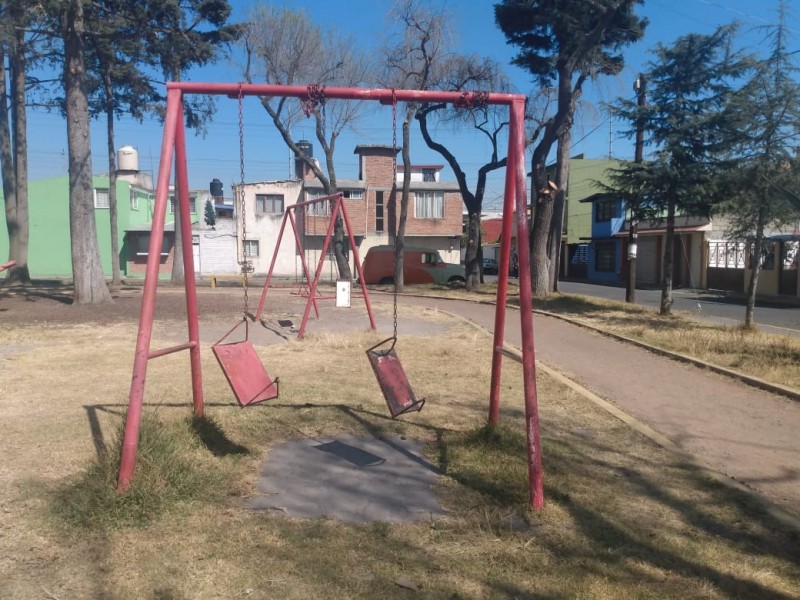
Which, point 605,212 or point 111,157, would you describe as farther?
point 605,212

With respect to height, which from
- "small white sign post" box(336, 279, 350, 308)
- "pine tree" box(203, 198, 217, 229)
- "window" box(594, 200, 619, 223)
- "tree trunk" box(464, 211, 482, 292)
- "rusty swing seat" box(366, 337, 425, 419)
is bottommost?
"rusty swing seat" box(366, 337, 425, 419)

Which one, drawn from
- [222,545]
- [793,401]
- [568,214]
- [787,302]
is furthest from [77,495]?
[568,214]

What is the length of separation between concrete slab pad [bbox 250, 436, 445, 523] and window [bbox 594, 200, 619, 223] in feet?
120

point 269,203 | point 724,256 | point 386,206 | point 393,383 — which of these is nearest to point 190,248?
point 393,383

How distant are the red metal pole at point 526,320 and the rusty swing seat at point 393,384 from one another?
1166 millimetres

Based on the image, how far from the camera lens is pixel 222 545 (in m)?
3.51

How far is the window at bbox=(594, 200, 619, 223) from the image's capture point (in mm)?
39156

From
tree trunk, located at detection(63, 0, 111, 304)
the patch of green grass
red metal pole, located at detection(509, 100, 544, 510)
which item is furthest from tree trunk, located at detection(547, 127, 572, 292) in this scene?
the patch of green grass

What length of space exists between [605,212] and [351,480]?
38201 millimetres

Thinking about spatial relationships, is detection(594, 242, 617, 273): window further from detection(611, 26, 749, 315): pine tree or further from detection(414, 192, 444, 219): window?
detection(611, 26, 749, 315): pine tree

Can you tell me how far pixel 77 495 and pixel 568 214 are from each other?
4531 centimetres

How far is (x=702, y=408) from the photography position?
6.97 meters

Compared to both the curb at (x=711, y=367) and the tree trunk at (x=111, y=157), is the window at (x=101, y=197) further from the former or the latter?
the curb at (x=711, y=367)

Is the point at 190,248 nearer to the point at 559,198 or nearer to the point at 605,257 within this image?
the point at 559,198
